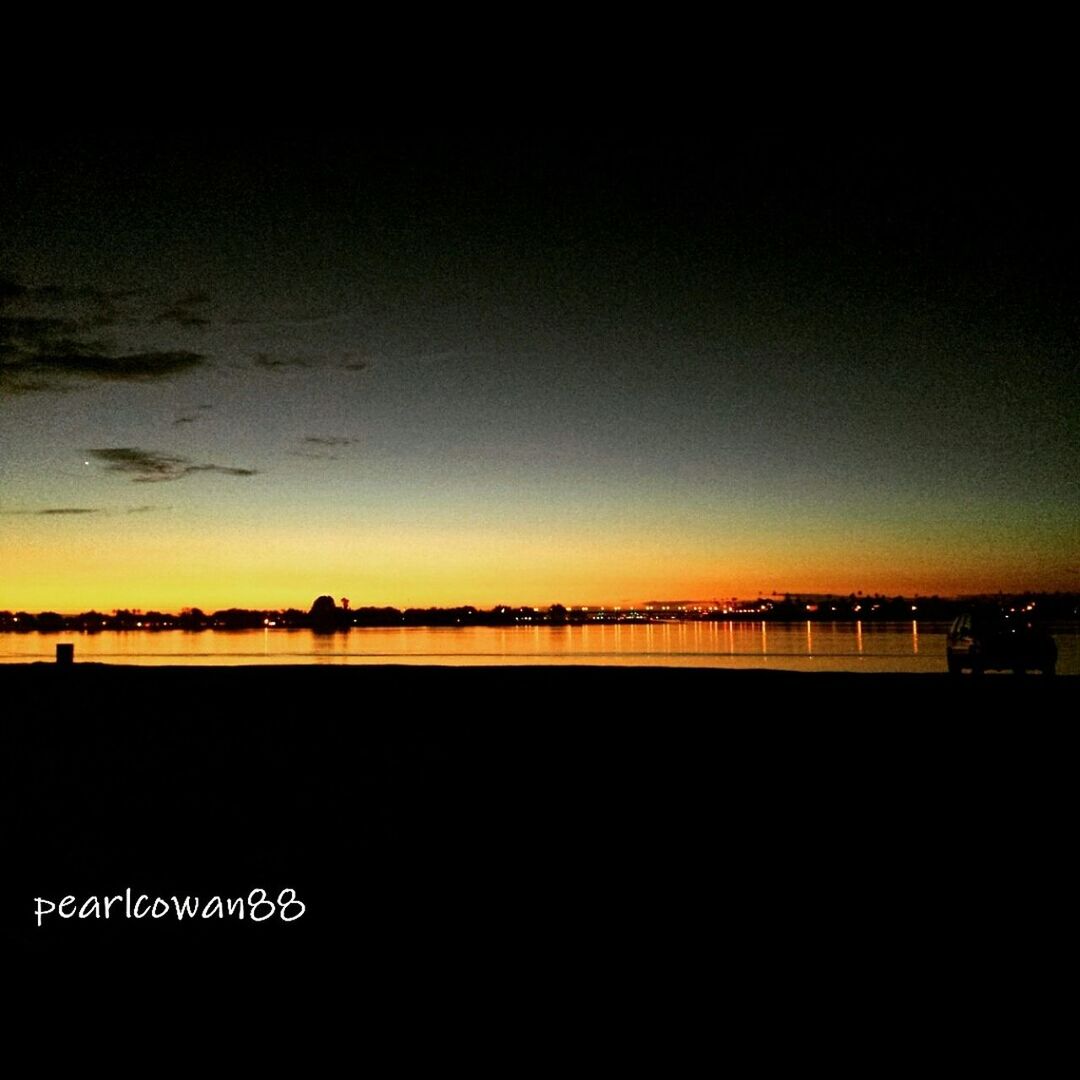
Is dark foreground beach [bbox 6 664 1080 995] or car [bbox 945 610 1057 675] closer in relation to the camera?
dark foreground beach [bbox 6 664 1080 995]

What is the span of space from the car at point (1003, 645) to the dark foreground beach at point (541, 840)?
31.9 feet

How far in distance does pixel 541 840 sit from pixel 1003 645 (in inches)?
800

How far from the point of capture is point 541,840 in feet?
25.6

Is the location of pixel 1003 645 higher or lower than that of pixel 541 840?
higher

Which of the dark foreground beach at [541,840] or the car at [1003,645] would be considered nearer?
the dark foreground beach at [541,840]

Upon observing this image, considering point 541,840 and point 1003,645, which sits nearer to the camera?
point 541,840

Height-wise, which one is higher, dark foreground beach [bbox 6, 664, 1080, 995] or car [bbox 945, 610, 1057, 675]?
car [bbox 945, 610, 1057, 675]

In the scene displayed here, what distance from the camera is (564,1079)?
13.7ft

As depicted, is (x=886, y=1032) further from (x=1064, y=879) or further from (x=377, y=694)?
(x=377, y=694)

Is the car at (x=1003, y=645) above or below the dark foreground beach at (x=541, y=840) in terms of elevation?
above

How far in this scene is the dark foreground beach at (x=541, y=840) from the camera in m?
5.56

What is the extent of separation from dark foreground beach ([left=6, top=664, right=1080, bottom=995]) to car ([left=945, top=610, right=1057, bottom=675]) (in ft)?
31.9

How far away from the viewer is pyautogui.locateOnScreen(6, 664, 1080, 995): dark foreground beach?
5562 millimetres

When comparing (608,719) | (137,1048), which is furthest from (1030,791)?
(137,1048)
